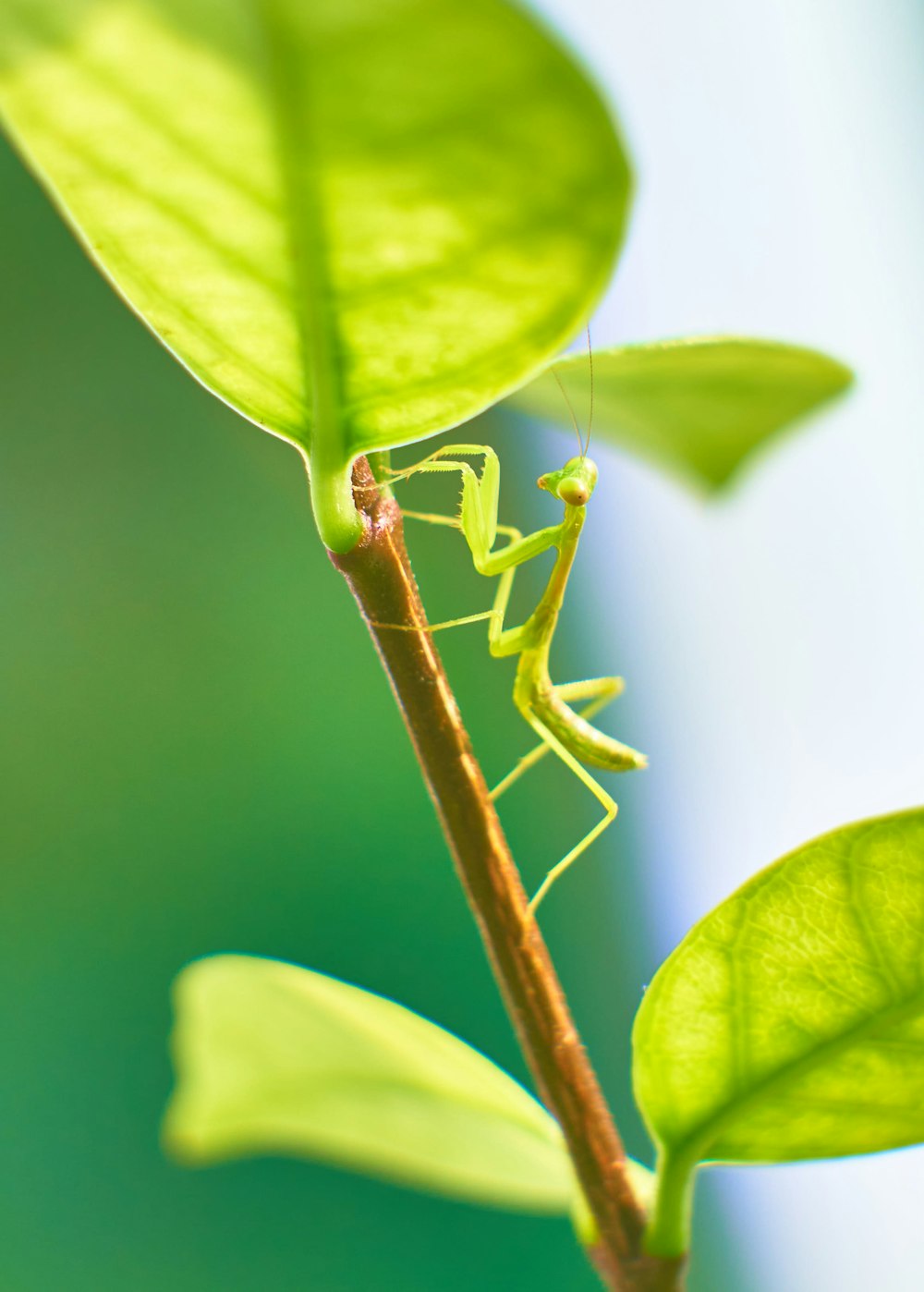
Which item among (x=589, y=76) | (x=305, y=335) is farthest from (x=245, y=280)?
(x=589, y=76)

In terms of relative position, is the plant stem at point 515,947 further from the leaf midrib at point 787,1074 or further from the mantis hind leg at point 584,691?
the mantis hind leg at point 584,691

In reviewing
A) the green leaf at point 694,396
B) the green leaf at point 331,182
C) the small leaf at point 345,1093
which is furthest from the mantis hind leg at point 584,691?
the green leaf at point 331,182

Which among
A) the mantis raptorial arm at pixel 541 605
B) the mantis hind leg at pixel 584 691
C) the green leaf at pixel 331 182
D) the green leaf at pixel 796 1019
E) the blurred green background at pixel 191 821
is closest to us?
the green leaf at pixel 331 182

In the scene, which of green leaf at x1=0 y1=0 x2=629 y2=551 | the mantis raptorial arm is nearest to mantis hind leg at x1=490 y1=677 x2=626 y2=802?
the mantis raptorial arm

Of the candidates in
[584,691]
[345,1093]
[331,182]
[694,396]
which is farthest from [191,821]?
[331,182]

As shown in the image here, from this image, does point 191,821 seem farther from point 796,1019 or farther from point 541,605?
point 796,1019

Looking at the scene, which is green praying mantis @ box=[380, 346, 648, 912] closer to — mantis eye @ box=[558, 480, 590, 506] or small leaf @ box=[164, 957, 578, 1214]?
mantis eye @ box=[558, 480, 590, 506]
